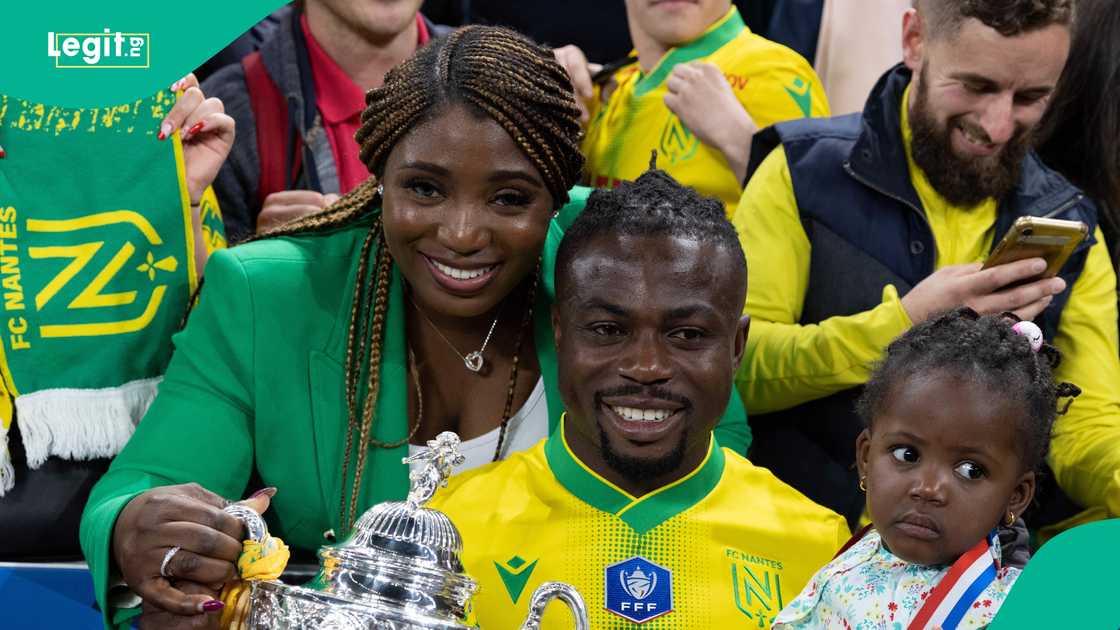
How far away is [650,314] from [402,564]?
0.55 m

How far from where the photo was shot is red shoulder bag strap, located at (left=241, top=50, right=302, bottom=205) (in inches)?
124

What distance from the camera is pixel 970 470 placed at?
190 centimetres

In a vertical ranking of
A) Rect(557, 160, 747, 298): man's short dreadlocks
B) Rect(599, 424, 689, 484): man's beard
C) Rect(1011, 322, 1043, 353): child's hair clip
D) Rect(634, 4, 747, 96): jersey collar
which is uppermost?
Rect(634, 4, 747, 96): jersey collar

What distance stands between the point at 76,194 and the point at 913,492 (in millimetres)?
1436

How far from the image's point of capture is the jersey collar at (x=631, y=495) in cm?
215

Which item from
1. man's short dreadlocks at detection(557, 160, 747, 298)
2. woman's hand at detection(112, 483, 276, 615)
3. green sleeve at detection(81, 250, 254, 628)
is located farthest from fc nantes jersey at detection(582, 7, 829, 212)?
woman's hand at detection(112, 483, 276, 615)

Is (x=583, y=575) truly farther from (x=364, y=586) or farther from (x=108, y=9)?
(x=108, y=9)

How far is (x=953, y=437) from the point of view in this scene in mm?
1886

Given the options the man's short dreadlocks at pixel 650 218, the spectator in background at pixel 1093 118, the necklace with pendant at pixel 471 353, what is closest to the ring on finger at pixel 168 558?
the man's short dreadlocks at pixel 650 218

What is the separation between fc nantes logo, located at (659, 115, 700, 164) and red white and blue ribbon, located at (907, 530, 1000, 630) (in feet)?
5.08

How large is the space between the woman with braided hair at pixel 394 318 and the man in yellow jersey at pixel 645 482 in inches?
8.6

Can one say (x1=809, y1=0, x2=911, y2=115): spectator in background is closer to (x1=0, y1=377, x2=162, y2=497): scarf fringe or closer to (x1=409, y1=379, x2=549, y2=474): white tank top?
(x1=409, y1=379, x2=549, y2=474): white tank top

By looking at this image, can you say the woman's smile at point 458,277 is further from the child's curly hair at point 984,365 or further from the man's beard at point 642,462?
the child's curly hair at point 984,365

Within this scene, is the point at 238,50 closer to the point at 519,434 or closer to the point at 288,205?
the point at 288,205
